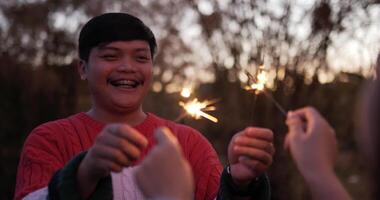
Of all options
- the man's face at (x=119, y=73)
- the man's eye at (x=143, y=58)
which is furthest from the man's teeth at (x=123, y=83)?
the man's eye at (x=143, y=58)

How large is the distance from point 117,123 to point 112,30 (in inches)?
15.5

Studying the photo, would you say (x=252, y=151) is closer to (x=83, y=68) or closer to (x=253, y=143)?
(x=253, y=143)

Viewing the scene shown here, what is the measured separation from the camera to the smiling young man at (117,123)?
2.18m

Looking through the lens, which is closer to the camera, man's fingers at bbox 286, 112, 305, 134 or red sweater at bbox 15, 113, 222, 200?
man's fingers at bbox 286, 112, 305, 134

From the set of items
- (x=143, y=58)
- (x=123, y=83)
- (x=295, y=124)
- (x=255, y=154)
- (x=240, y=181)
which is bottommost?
(x=240, y=181)

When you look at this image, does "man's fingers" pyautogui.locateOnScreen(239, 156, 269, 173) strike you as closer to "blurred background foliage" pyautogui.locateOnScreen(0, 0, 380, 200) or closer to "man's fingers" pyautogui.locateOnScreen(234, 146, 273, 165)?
"man's fingers" pyautogui.locateOnScreen(234, 146, 273, 165)

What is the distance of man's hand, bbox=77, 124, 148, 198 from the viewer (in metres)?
1.82

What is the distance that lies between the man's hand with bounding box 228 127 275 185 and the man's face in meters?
0.72

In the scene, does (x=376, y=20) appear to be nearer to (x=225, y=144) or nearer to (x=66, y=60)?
(x=225, y=144)

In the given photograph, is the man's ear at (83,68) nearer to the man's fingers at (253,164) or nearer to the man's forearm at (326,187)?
the man's fingers at (253,164)

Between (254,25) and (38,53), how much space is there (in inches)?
137

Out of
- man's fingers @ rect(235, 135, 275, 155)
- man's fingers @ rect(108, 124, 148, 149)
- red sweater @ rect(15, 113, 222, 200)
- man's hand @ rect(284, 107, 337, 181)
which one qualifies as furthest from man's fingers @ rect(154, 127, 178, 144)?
red sweater @ rect(15, 113, 222, 200)

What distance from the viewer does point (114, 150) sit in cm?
184

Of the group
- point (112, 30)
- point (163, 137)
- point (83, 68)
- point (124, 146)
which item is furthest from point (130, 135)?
point (83, 68)
